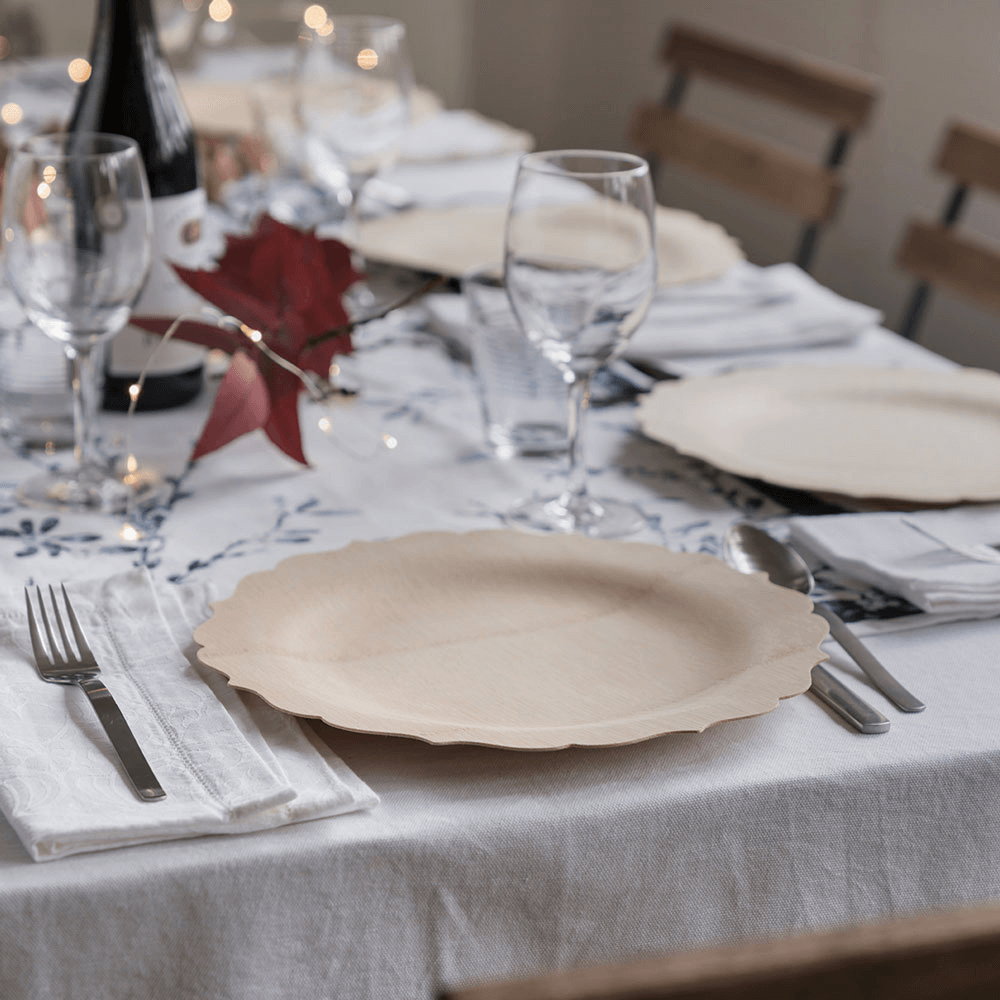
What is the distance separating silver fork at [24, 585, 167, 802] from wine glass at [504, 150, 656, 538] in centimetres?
30

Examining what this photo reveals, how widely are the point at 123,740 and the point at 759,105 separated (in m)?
2.92

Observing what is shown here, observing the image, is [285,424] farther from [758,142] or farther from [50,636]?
[758,142]

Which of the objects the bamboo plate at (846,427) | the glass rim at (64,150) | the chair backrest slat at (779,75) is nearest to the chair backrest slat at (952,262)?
the chair backrest slat at (779,75)

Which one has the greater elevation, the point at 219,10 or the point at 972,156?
the point at 972,156

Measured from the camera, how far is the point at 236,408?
0.82 meters

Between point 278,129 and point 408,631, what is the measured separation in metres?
1.15

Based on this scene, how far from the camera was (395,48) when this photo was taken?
Result: 1.23 metres

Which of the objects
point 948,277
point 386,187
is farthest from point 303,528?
point 948,277

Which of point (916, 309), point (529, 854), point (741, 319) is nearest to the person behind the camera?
point (529, 854)

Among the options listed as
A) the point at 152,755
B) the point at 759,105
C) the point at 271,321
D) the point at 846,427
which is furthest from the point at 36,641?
the point at 759,105

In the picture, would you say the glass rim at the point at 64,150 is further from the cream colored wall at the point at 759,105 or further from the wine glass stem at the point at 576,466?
the cream colored wall at the point at 759,105

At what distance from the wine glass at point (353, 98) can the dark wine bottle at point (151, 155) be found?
201 millimetres

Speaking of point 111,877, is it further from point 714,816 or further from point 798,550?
point 798,550

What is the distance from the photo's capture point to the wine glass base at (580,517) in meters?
0.78
